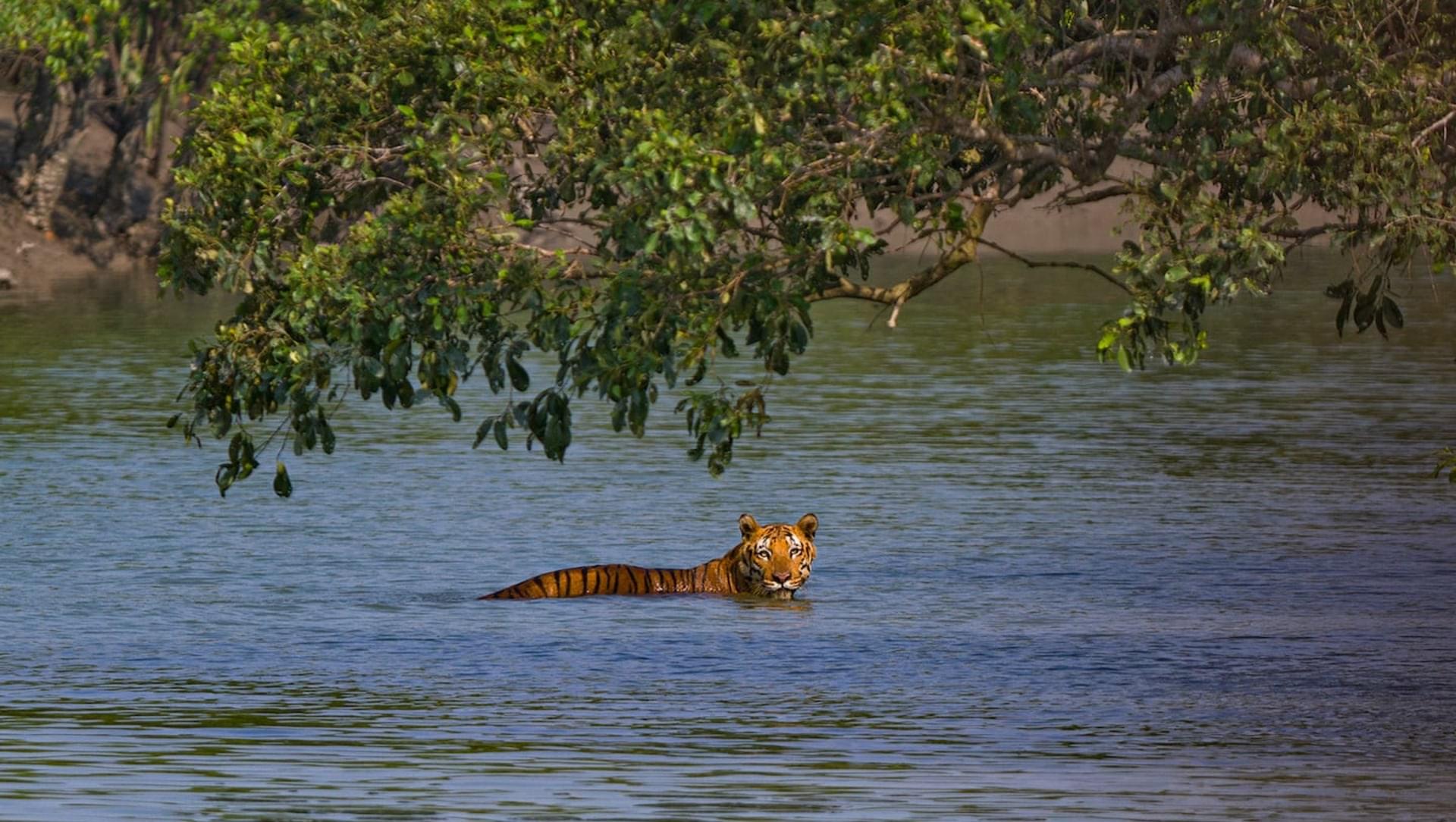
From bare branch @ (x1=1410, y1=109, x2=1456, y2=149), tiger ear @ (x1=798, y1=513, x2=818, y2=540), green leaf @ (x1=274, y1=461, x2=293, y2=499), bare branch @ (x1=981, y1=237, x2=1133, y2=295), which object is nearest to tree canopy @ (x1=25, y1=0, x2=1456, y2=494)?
bare branch @ (x1=1410, y1=109, x2=1456, y2=149)

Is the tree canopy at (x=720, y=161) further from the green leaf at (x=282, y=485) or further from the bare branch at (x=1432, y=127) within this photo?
the green leaf at (x=282, y=485)

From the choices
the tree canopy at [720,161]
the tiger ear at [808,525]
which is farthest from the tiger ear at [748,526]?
the tree canopy at [720,161]

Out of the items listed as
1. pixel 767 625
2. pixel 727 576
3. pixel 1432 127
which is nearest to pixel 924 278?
pixel 767 625

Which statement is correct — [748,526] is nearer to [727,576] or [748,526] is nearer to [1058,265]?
[727,576]

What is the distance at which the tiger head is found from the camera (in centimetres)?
1791

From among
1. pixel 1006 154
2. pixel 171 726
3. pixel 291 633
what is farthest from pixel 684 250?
pixel 291 633

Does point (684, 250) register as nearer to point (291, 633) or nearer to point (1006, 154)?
point (1006, 154)

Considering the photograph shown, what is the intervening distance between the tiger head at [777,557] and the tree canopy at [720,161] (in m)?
2.53

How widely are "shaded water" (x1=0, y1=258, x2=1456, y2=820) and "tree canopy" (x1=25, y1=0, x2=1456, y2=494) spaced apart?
43.8 inches

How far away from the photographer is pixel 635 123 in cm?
1400

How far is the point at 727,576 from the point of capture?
18312mm

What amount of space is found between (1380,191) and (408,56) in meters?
5.12

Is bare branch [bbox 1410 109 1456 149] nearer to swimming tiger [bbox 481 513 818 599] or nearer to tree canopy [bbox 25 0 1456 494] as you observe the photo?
tree canopy [bbox 25 0 1456 494]

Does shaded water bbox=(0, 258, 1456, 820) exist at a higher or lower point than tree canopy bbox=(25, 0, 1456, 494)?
lower
